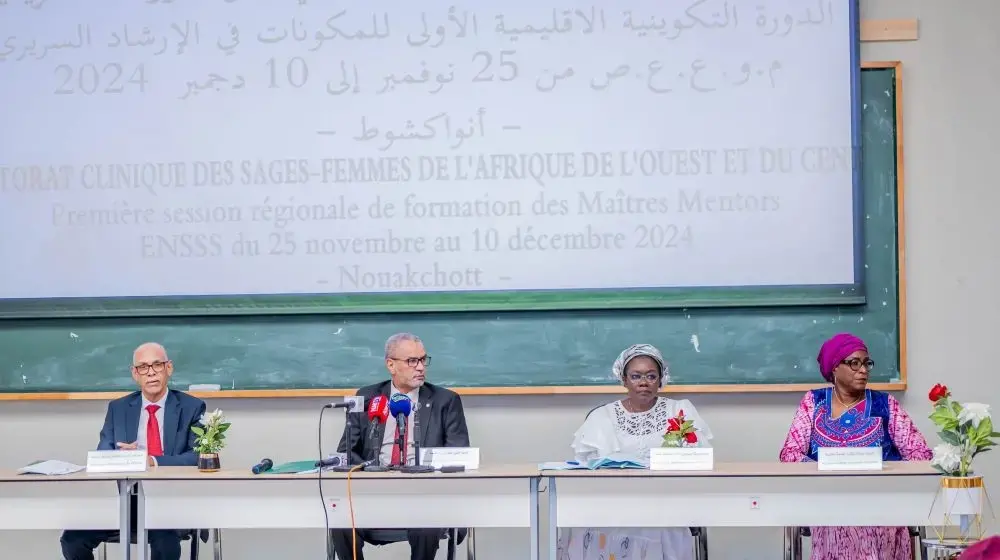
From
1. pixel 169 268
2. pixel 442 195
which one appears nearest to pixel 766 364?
pixel 442 195

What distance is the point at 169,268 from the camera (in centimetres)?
552

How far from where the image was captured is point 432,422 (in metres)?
4.76

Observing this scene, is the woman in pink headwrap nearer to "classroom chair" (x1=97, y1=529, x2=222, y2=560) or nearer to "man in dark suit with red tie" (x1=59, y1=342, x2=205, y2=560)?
"classroom chair" (x1=97, y1=529, x2=222, y2=560)

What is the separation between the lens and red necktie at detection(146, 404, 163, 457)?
4824 mm

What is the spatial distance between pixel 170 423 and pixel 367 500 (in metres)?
1.27

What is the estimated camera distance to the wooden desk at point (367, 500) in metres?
3.92

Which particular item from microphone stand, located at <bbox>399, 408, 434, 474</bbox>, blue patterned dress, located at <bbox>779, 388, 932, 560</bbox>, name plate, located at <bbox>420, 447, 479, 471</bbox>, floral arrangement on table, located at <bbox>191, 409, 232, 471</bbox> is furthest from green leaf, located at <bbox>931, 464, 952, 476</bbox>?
floral arrangement on table, located at <bbox>191, 409, 232, 471</bbox>

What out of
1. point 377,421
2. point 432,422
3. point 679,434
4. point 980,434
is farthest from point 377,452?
point 980,434

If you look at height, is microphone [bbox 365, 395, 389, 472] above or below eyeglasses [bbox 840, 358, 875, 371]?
below

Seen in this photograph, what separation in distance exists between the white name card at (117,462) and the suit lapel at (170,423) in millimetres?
706

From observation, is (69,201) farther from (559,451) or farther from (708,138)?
(708,138)

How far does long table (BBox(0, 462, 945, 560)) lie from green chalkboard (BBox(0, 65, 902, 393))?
128 centimetres

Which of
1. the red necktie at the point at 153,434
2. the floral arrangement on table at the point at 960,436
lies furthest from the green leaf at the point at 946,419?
the red necktie at the point at 153,434

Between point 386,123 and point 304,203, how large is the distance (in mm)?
525
